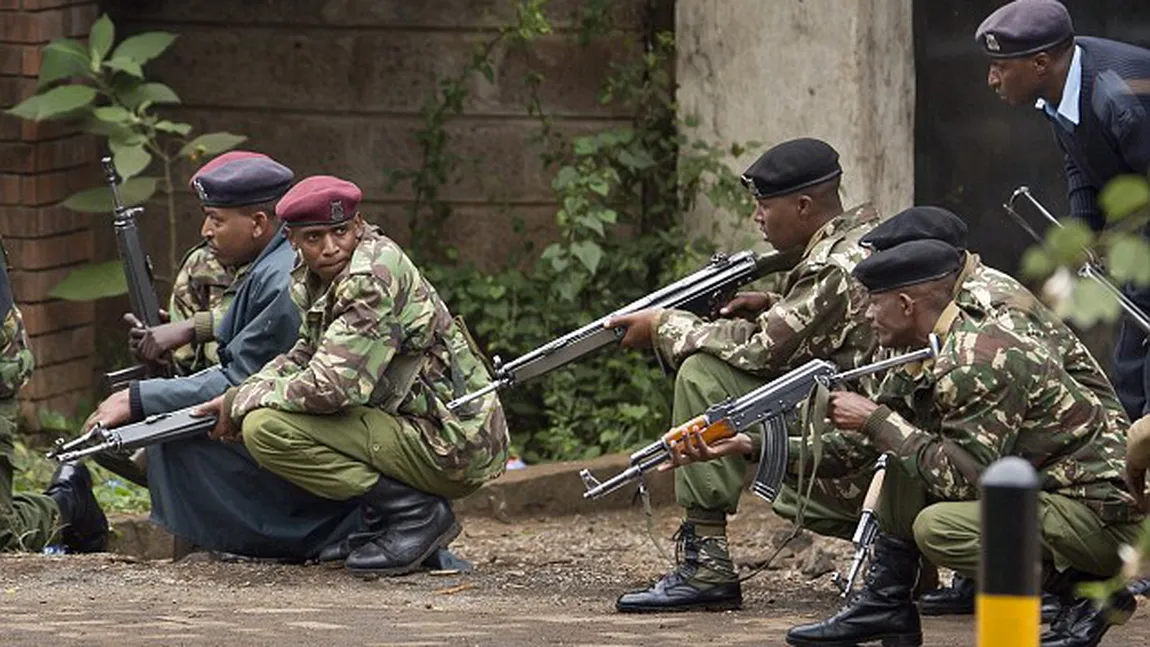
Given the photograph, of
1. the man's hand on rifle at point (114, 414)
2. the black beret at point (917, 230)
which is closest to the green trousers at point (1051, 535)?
the black beret at point (917, 230)

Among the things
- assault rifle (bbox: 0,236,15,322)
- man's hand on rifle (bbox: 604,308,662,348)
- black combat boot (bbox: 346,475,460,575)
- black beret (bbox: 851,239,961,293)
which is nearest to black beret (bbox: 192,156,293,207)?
assault rifle (bbox: 0,236,15,322)

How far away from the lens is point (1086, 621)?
213 inches

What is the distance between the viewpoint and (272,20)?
9.70 metres

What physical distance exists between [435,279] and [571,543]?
156 cm

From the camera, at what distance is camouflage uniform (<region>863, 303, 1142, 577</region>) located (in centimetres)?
531

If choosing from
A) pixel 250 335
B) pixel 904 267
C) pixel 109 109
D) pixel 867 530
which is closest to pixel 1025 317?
pixel 904 267

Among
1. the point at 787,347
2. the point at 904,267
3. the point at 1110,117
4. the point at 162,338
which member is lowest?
the point at 162,338

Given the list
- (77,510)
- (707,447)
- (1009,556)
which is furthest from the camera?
(77,510)

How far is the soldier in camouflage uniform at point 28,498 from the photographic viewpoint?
747 cm

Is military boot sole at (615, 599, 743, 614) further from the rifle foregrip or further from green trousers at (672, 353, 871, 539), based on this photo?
the rifle foregrip

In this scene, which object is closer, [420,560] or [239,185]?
[420,560]

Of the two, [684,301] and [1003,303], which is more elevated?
[1003,303]

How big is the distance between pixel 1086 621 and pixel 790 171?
1562mm

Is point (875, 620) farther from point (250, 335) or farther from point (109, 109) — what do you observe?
point (109, 109)
